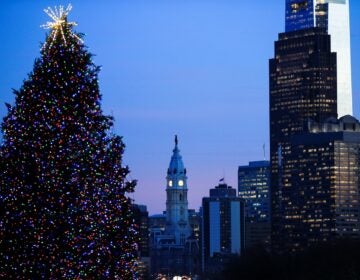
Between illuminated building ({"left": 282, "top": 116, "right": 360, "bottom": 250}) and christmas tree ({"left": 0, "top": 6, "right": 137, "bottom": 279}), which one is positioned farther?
illuminated building ({"left": 282, "top": 116, "right": 360, "bottom": 250})

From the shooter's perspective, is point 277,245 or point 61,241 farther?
point 277,245

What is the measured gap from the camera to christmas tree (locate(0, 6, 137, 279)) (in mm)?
37469

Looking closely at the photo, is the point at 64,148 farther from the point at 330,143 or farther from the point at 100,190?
the point at 330,143

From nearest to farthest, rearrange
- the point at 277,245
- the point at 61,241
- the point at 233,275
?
1. the point at 61,241
2. the point at 233,275
3. the point at 277,245

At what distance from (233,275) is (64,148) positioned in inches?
2490

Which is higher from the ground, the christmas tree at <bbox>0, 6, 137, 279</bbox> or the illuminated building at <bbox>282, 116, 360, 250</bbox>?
the illuminated building at <bbox>282, 116, 360, 250</bbox>

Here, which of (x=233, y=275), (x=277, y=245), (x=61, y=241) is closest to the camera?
(x=61, y=241)

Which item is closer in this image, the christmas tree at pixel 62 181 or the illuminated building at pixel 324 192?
the christmas tree at pixel 62 181

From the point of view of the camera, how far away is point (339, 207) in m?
196

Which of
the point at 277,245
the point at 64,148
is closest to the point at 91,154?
the point at 64,148

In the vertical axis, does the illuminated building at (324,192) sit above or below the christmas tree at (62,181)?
above

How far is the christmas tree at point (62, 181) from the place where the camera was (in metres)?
37.5

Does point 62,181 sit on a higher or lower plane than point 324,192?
lower

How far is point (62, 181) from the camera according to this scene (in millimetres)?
37719
